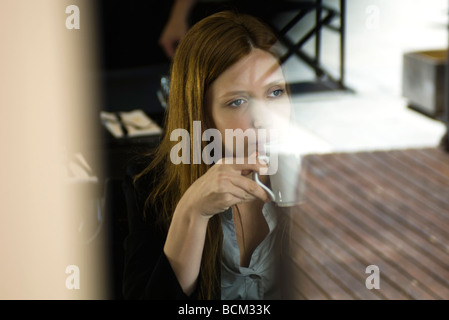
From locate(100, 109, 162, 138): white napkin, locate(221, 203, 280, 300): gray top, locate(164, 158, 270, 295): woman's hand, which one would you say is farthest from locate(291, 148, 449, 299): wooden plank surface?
locate(164, 158, 270, 295): woman's hand

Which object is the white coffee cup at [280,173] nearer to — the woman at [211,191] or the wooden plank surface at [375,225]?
the woman at [211,191]

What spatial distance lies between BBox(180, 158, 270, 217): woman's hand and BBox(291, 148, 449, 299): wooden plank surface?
1.13 m

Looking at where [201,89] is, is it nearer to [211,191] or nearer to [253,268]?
[211,191]

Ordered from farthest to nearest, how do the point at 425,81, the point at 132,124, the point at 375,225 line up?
the point at 425,81, the point at 375,225, the point at 132,124

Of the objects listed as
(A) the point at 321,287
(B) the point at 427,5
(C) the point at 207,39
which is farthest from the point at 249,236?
(B) the point at 427,5

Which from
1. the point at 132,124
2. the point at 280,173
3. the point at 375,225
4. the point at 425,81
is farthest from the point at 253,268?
the point at 425,81

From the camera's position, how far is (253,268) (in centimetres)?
108

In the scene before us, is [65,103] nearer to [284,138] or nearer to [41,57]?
[41,57]

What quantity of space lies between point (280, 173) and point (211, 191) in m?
0.15

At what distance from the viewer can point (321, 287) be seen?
229 centimetres

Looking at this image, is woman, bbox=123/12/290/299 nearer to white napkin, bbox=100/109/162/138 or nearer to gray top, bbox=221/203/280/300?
gray top, bbox=221/203/280/300

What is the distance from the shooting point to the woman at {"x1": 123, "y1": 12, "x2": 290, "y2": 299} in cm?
97

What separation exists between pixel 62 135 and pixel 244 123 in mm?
430

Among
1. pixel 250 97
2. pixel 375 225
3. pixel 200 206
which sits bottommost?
pixel 375 225
